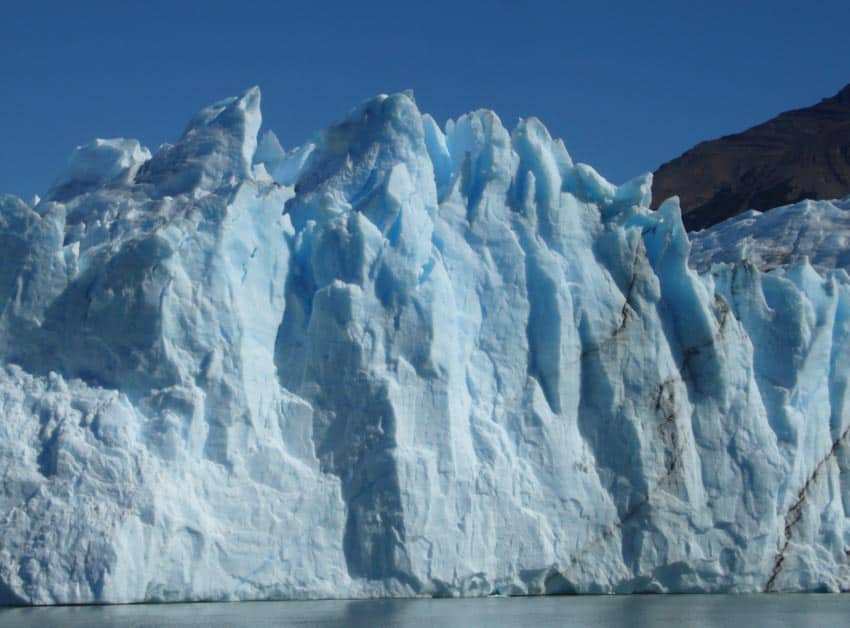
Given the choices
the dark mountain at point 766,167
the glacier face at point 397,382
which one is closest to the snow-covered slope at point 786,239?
the glacier face at point 397,382

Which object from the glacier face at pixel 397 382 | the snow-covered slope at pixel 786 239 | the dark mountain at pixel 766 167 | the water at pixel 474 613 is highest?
the dark mountain at pixel 766 167

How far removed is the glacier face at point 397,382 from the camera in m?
21.9

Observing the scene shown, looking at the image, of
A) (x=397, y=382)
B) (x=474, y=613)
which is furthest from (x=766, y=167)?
(x=474, y=613)

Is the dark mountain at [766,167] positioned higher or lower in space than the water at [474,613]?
higher

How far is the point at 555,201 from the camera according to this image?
25.5 meters

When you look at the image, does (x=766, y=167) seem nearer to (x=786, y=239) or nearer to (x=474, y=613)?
(x=786, y=239)

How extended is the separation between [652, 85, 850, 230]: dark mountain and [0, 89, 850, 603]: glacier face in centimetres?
2863

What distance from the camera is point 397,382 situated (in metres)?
23.3

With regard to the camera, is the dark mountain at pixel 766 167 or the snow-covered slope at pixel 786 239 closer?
the snow-covered slope at pixel 786 239

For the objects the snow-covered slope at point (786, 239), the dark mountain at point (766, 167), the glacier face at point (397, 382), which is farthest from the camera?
the dark mountain at point (766, 167)

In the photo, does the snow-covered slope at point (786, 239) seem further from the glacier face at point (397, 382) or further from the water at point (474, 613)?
the water at point (474, 613)

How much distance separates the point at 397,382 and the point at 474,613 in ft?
11.9

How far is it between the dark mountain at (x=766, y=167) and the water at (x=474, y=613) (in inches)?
1231

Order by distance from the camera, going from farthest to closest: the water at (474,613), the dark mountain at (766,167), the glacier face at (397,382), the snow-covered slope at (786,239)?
the dark mountain at (766,167) < the snow-covered slope at (786,239) < the glacier face at (397,382) < the water at (474,613)
